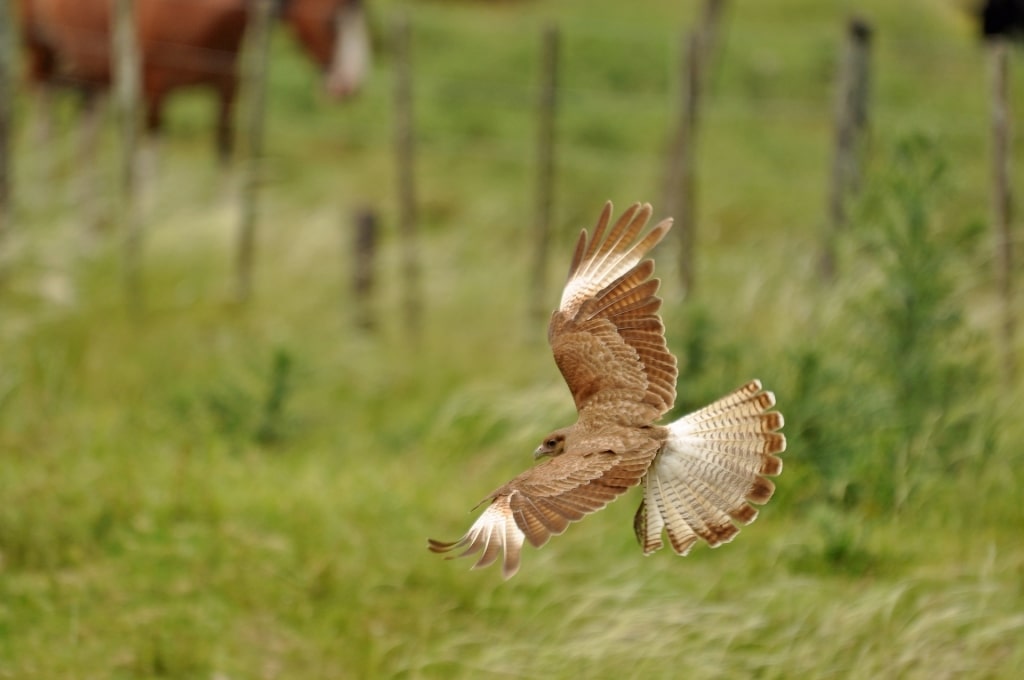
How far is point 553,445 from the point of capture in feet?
10.8

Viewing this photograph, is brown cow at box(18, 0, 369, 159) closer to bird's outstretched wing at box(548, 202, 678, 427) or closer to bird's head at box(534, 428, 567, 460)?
bird's outstretched wing at box(548, 202, 678, 427)

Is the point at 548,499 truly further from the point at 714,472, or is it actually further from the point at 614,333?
the point at 614,333

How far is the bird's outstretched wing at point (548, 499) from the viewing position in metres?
2.69

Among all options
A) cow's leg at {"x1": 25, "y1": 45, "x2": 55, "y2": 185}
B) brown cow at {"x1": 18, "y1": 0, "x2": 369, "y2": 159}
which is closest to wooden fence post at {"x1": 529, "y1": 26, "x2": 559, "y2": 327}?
brown cow at {"x1": 18, "y1": 0, "x2": 369, "y2": 159}

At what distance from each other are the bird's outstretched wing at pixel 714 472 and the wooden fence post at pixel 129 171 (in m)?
4.36

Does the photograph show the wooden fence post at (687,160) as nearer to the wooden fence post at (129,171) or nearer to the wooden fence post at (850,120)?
the wooden fence post at (850,120)

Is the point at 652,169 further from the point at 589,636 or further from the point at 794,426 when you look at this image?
the point at 589,636

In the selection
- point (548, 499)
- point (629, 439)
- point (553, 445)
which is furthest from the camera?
point (553, 445)

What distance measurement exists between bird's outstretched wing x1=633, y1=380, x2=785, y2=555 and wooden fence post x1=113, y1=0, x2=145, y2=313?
4356mm

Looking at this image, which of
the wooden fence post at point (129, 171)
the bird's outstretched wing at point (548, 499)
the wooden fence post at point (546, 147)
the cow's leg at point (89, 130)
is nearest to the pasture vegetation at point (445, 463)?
the wooden fence post at point (129, 171)

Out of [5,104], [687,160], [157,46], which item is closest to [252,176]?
[5,104]

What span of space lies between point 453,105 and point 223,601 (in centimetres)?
960

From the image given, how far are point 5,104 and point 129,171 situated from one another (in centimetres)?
69

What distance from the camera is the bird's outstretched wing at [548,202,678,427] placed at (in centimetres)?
336
